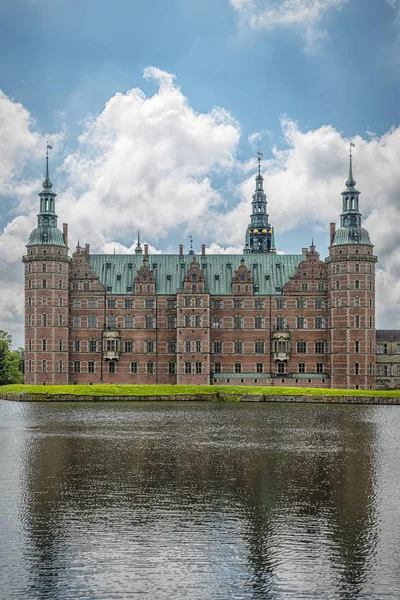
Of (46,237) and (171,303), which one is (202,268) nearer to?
(171,303)

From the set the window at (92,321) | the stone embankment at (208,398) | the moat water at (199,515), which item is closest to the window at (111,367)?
the window at (92,321)

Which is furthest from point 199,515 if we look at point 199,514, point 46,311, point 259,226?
point 259,226

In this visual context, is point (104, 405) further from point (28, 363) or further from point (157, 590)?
point (157, 590)

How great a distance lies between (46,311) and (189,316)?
17.7 m

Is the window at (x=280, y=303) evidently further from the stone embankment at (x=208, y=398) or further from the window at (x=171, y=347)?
the stone embankment at (x=208, y=398)

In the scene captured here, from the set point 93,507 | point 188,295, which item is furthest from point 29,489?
point 188,295

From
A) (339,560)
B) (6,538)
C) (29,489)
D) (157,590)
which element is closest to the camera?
(157,590)

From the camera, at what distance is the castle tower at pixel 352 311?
10219 centimetres

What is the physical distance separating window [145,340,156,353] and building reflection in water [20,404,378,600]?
54978 mm

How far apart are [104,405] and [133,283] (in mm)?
29202

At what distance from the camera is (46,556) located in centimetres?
2341

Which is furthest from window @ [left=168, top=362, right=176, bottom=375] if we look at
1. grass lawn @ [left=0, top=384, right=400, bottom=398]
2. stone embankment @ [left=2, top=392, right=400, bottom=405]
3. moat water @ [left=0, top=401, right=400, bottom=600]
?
moat water @ [left=0, top=401, right=400, bottom=600]

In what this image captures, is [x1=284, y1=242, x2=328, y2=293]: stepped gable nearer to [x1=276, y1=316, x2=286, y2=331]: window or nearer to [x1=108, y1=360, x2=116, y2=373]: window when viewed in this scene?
[x1=276, y1=316, x2=286, y2=331]: window

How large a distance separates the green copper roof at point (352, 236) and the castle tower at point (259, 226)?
38.4 m
